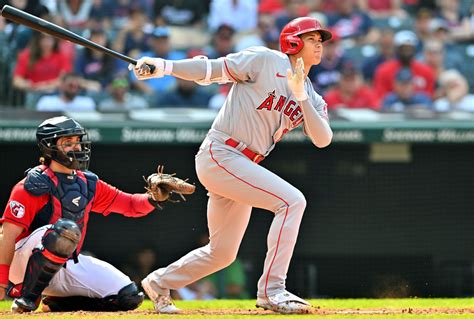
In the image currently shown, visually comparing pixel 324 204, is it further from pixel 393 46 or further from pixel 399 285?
pixel 393 46

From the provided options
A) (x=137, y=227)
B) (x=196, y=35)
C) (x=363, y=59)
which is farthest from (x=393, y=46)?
(x=137, y=227)

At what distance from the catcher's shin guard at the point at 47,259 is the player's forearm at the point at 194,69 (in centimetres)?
95

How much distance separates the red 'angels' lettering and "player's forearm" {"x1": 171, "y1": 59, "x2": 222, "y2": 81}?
29cm

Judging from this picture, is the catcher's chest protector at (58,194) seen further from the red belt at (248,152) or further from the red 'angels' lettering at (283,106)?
the red 'angels' lettering at (283,106)

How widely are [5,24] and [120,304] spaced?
6154 mm

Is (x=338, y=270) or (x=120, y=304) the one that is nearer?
(x=120, y=304)

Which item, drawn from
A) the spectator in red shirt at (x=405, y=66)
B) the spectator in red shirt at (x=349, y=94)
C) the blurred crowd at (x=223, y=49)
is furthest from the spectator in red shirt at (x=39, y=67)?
the spectator in red shirt at (x=405, y=66)

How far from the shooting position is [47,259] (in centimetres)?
515

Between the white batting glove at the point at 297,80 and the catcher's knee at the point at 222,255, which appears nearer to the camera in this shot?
the white batting glove at the point at 297,80

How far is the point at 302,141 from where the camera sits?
386 inches

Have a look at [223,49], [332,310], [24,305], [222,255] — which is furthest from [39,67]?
[332,310]

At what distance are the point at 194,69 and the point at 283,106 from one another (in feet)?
1.71

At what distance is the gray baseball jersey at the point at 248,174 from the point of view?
17.6 feet

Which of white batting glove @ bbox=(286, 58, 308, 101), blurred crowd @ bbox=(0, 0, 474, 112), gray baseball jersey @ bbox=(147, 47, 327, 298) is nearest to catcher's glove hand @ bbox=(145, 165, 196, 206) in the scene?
gray baseball jersey @ bbox=(147, 47, 327, 298)
